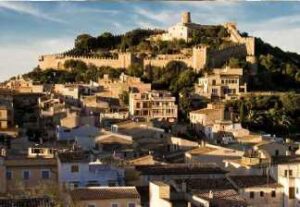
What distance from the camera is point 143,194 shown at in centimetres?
1895

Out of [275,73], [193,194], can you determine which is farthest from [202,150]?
[275,73]

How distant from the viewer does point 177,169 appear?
819 inches

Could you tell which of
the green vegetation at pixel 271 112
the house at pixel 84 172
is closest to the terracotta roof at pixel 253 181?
the house at pixel 84 172

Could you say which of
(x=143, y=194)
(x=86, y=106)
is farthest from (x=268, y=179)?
(x=86, y=106)

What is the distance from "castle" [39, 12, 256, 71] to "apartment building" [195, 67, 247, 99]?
342 cm

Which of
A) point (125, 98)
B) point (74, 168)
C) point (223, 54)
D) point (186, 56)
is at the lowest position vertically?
point (74, 168)

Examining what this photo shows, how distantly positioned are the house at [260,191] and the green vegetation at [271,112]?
1908 centimetres

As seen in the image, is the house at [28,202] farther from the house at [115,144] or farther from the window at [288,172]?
the house at [115,144]

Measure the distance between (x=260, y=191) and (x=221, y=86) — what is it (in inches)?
1007

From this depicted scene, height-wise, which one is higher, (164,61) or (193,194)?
(164,61)

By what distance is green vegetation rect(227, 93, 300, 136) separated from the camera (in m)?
39.5

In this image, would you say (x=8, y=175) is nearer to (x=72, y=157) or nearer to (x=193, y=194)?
(x=72, y=157)

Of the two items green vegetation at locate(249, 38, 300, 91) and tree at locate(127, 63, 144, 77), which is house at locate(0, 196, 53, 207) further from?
tree at locate(127, 63, 144, 77)

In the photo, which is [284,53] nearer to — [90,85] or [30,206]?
[90,85]
